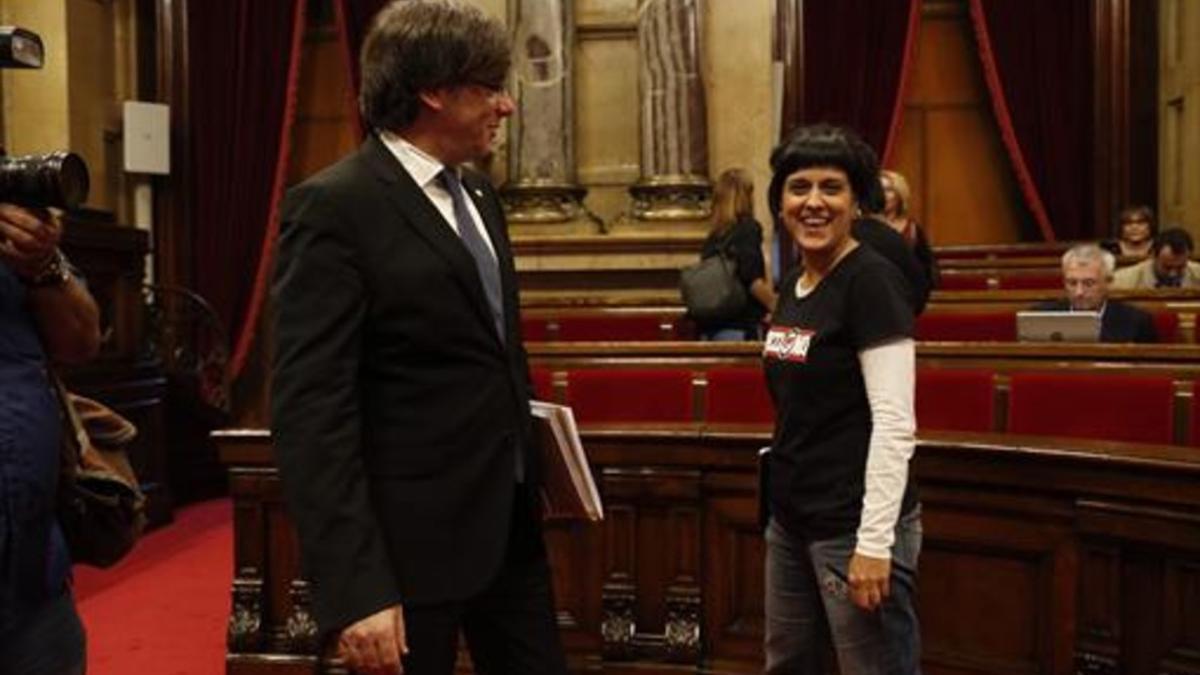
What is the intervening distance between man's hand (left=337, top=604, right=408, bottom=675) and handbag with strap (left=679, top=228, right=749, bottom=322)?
378 centimetres

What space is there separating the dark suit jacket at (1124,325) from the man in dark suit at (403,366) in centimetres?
351

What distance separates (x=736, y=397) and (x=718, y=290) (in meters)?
1.19

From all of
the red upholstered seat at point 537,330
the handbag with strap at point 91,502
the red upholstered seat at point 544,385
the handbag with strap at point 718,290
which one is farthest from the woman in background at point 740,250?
the handbag with strap at point 91,502

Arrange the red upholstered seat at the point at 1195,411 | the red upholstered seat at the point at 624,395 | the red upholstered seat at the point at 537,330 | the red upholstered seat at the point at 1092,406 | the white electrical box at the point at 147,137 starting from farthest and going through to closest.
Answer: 1. the white electrical box at the point at 147,137
2. the red upholstered seat at the point at 537,330
3. the red upholstered seat at the point at 624,395
4. the red upholstered seat at the point at 1092,406
5. the red upholstered seat at the point at 1195,411

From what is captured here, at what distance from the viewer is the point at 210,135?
8062 millimetres

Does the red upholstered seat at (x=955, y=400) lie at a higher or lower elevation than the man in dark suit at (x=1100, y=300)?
lower

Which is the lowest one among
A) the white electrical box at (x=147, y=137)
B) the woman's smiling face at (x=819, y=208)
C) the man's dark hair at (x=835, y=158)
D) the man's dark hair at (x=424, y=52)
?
the woman's smiling face at (x=819, y=208)

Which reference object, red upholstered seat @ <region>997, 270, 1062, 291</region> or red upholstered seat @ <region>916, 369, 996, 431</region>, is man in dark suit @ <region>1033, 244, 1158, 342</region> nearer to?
red upholstered seat @ <region>916, 369, 996, 431</region>

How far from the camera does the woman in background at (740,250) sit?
5.23m

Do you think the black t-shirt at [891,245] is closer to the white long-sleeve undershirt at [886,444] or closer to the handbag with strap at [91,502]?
the white long-sleeve undershirt at [886,444]

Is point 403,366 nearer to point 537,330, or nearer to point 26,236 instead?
point 26,236

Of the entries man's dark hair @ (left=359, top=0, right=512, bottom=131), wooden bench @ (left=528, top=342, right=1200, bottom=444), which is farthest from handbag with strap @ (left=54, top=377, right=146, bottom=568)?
wooden bench @ (left=528, top=342, right=1200, bottom=444)

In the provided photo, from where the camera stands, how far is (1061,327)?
14.2 ft

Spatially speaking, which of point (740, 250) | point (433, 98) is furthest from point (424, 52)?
point (740, 250)
